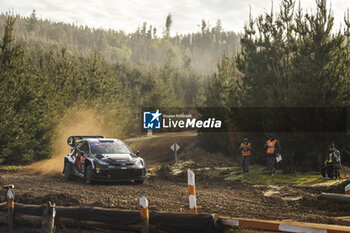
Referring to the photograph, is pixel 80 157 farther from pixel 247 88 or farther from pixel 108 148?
pixel 247 88

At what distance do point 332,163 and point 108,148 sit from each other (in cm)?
925

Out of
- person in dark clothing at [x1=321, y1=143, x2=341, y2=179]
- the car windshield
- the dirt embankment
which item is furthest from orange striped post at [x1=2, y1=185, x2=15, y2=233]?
person in dark clothing at [x1=321, y1=143, x2=341, y2=179]

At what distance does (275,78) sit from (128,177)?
1460cm

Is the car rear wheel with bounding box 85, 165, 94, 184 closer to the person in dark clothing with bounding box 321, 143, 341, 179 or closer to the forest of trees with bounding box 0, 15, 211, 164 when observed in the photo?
the person in dark clothing with bounding box 321, 143, 341, 179

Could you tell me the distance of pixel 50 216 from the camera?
28.1 ft

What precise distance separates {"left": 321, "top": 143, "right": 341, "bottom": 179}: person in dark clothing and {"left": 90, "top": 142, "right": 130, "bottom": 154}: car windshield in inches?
324

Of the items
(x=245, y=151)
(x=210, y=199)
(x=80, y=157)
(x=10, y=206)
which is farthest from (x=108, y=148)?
(x=10, y=206)

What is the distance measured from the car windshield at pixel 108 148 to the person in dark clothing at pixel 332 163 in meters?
8.24

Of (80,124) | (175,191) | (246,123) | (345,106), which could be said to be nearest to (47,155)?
(80,124)

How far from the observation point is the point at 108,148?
16922 mm

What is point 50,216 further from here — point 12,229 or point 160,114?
point 160,114

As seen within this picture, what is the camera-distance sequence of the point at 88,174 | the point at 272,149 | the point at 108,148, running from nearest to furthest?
the point at 88,174 → the point at 108,148 → the point at 272,149

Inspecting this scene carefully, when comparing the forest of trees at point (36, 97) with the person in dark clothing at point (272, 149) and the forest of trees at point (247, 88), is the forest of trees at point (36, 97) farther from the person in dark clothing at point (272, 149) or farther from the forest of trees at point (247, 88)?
the person in dark clothing at point (272, 149)

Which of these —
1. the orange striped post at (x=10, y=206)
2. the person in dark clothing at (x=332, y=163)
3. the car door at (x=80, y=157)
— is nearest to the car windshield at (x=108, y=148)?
the car door at (x=80, y=157)
